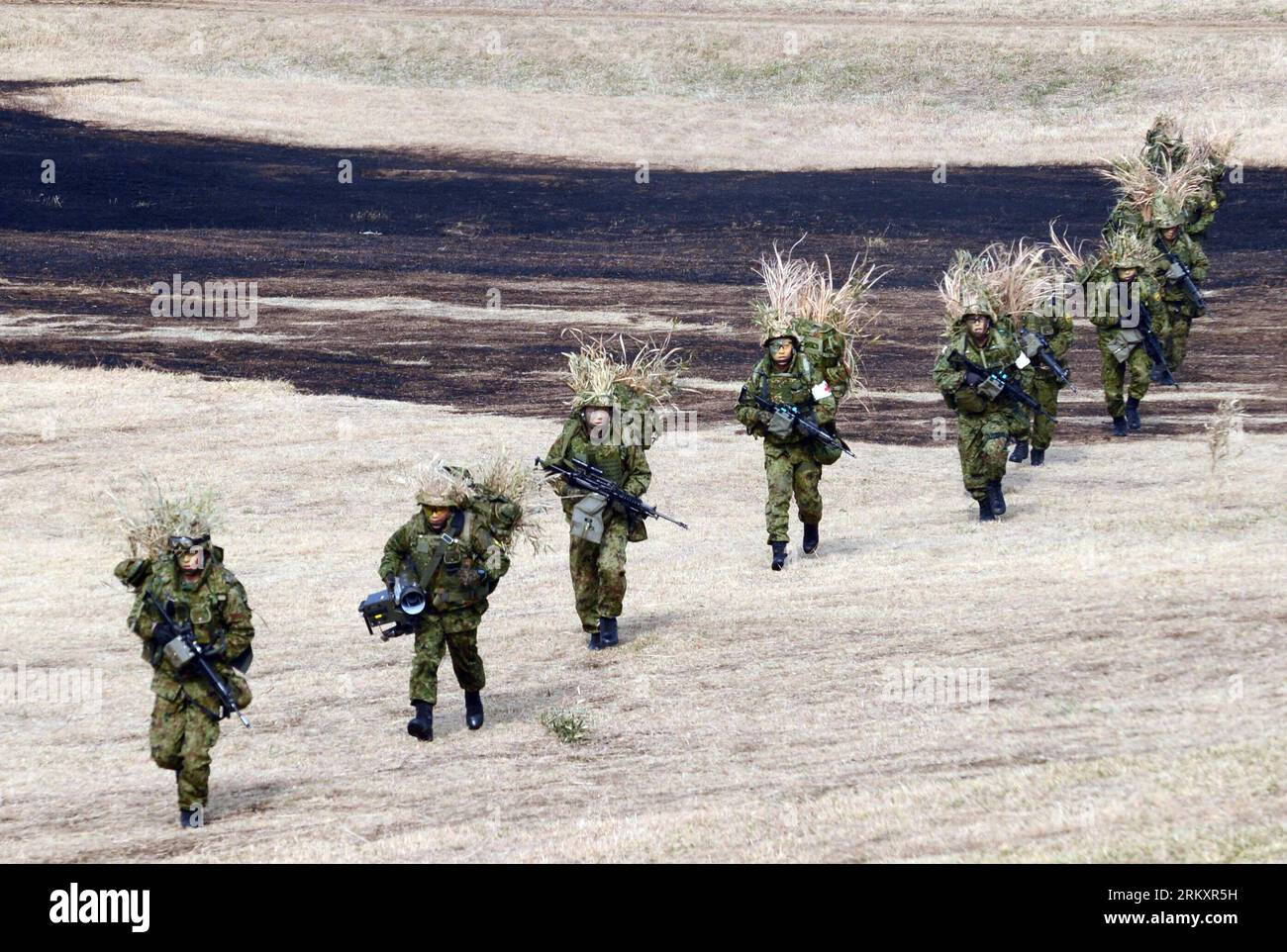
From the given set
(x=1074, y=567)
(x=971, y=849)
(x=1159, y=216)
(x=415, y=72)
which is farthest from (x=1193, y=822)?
(x=415, y=72)

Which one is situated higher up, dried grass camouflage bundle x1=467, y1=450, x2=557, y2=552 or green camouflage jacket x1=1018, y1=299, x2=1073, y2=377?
green camouflage jacket x1=1018, y1=299, x2=1073, y2=377

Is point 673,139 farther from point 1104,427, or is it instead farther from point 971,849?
point 971,849

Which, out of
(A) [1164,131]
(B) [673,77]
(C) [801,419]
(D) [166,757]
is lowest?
(D) [166,757]

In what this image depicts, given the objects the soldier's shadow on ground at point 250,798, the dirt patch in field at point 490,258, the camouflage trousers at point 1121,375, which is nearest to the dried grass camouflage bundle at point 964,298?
the camouflage trousers at point 1121,375

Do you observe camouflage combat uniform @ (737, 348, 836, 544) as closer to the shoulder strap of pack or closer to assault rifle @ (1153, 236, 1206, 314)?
the shoulder strap of pack

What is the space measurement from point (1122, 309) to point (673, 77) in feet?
108

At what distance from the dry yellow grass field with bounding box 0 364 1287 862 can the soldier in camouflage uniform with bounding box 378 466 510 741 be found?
0.86 m

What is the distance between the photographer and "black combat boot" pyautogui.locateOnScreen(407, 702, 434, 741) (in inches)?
590

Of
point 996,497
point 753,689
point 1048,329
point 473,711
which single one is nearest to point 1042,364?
point 1048,329

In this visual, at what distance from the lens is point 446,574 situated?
14.5m

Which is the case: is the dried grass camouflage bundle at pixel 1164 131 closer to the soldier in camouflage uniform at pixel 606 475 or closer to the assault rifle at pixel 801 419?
the assault rifle at pixel 801 419

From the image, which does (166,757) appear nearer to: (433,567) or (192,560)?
(192,560)

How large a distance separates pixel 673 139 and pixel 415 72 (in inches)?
367

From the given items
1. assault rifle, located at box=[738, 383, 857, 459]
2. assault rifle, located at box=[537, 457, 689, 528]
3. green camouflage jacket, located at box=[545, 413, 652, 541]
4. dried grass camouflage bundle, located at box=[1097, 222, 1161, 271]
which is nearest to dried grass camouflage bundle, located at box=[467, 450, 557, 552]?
assault rifle, located at box=[537, 457, 689, 528]
